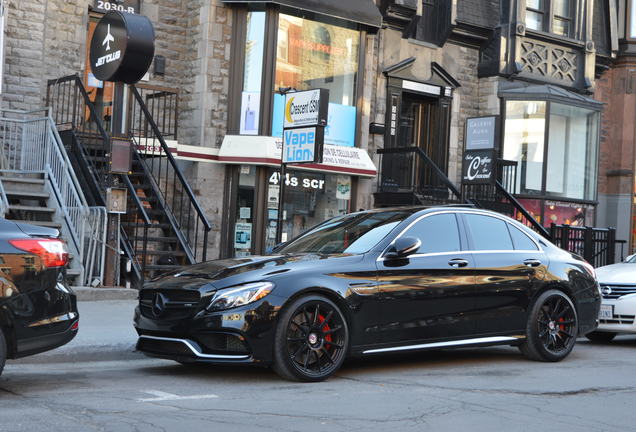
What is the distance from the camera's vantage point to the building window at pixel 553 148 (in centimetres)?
2114

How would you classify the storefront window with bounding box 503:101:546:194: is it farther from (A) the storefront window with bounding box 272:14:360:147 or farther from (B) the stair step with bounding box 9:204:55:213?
(B) the stair step with bounding box 9:204:55:213

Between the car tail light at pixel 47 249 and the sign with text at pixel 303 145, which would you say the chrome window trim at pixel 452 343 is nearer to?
the car tail light at pixel 47 249

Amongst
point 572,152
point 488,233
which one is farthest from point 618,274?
point 572,152

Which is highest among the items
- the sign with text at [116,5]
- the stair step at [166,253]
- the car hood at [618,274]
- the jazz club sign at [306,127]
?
the sign with text at [116,5]

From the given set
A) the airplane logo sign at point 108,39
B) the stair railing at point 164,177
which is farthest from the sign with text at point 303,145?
the airplane logo sign at point 108,39

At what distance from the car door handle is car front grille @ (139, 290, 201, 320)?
256cm

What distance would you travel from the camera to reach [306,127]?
1195 centimetres

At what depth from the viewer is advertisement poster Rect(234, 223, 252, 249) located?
54.9ft

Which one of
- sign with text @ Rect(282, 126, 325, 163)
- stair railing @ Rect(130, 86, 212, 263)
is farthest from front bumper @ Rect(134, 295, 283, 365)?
stair railing @ Rect(130, 86, 212, 263)

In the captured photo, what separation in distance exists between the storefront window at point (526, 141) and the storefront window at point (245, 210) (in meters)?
7.13

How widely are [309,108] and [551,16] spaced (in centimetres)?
1158

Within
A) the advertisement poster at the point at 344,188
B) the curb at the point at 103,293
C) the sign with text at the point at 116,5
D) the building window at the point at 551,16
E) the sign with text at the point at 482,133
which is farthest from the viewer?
the building window at the point at 551,16

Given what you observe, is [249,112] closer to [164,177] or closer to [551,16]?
[164,177]

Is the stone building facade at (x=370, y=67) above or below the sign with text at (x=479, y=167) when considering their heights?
above
